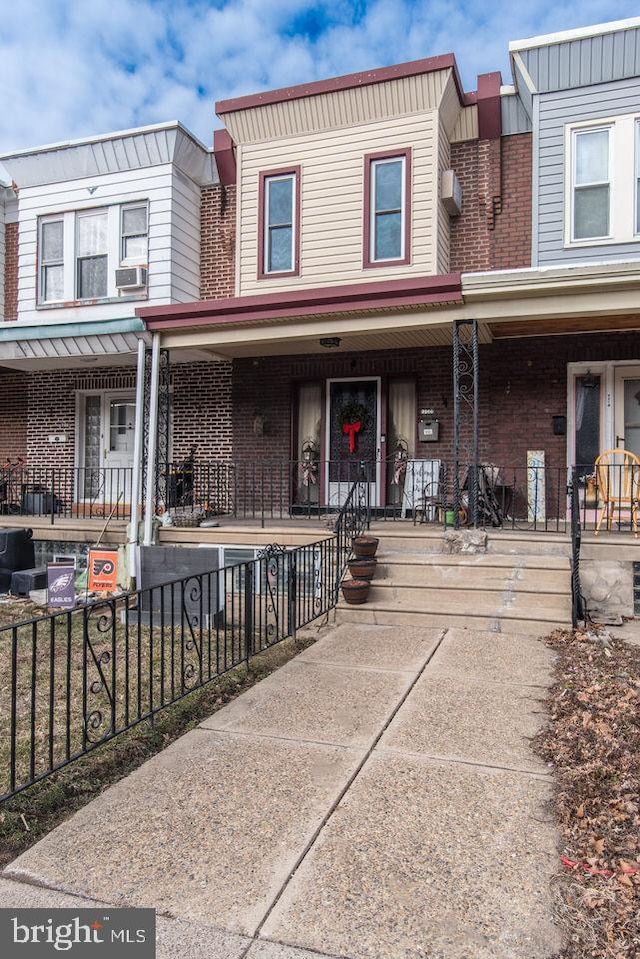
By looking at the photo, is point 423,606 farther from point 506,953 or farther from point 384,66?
point 384,66

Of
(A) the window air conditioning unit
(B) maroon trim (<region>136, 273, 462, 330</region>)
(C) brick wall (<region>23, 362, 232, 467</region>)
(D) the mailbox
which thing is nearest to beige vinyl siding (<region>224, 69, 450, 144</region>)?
(A) the window air conditioning unit

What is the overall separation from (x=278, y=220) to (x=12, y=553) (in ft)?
21.1

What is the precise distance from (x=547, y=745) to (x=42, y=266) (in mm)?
11325

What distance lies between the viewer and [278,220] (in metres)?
10.8

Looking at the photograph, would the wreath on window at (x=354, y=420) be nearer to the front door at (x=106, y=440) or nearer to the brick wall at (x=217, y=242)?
the brick wall at (x=217, y=242)

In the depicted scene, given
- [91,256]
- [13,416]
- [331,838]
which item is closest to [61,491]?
[13,416]

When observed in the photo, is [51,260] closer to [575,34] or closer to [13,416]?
[13,416]

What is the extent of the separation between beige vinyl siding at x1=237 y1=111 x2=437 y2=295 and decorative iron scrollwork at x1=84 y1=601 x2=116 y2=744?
20.6 ft

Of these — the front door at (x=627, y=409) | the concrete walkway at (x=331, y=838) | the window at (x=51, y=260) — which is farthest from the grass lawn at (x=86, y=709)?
the window at (x=51, y=260)

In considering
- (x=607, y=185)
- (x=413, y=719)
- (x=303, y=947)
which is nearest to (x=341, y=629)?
(x=413, y=719)

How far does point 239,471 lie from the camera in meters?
11.4

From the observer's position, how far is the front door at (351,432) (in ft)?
35.2

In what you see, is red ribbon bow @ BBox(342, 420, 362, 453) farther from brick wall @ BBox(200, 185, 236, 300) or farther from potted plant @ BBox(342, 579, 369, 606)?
potted plant @ BBox(342, 579, 369, 606)

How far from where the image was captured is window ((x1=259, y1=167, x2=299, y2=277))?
421 inches
